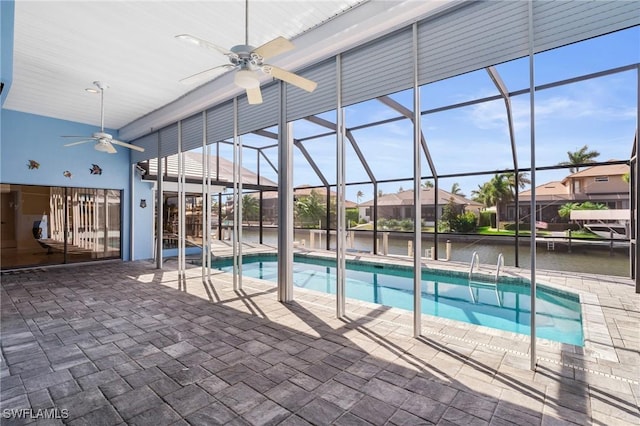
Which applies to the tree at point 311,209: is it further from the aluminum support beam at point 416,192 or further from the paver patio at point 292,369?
the aluminum support beam at point 416,192

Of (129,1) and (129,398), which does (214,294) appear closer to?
(129,398)

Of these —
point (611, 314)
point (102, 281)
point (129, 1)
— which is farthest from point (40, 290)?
point (611, 314)

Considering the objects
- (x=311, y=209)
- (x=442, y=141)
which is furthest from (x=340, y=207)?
(x=442, y=141)

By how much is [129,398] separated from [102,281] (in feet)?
15.4

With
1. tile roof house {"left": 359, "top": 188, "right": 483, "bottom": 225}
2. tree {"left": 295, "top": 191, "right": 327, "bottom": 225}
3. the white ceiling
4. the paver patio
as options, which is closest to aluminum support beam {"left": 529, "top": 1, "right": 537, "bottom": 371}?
the paver patio

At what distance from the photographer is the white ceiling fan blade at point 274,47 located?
2539mm

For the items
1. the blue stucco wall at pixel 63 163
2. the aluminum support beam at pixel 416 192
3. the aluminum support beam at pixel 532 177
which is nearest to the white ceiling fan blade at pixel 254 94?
the aluminum support beam at pixel 416 192

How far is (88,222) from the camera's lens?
8062mm

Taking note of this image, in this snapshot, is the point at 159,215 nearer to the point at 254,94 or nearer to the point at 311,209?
the point at 254,94

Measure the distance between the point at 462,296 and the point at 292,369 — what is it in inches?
160

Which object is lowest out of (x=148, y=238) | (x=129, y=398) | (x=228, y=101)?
(x=129, y=398)

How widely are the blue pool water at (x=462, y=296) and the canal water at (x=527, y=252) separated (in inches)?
76.1

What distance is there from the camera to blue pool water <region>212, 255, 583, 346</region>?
14.1 feet

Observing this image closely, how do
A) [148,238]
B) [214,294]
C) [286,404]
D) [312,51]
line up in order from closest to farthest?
[286,404] → [312,51] → [214,294] → [148,238]
